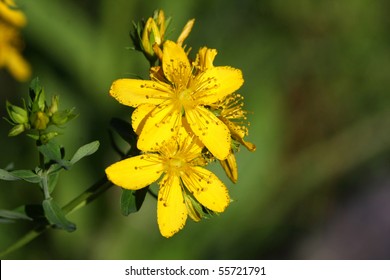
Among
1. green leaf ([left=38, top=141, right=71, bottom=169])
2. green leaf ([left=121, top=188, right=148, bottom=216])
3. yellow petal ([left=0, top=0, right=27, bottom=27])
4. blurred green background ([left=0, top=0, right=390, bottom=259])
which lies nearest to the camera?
green leaf ([left=38, top=141, right=71, bottom=169])

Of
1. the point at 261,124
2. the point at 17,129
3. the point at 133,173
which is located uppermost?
the point at 17,129

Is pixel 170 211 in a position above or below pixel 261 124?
above

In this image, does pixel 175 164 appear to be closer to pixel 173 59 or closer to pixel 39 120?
pixel 173 59

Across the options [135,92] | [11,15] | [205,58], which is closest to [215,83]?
[205,58]

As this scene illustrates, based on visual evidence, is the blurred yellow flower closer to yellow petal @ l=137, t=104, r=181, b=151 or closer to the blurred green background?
the blurred green background

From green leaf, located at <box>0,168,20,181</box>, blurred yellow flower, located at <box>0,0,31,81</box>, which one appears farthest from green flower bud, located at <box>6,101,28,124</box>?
blurred yellow flower, located at <box>0,0,31,81</box>

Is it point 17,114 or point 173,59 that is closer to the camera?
point 17,114
